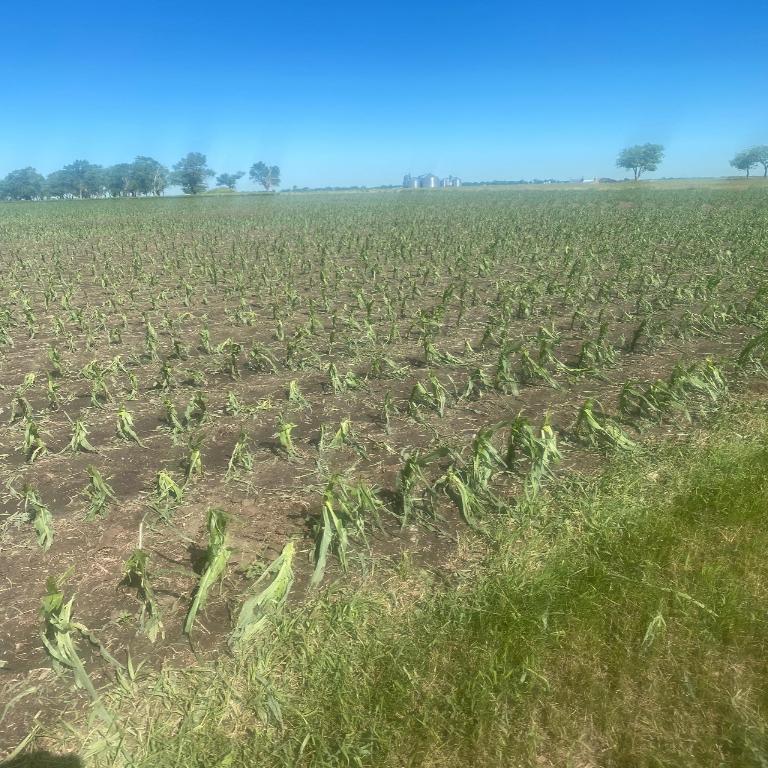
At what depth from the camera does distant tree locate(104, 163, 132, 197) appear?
120 meters

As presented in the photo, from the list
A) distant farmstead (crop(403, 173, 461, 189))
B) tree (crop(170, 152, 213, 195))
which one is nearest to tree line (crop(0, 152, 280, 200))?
tree (crop(170, 152, 213, 195))

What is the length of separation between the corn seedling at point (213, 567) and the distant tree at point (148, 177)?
442 ft

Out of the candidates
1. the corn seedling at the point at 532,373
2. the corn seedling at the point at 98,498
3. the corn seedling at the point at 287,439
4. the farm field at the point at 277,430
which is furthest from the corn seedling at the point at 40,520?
the corn seedling at the point at 532,373

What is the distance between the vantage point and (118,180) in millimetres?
122688

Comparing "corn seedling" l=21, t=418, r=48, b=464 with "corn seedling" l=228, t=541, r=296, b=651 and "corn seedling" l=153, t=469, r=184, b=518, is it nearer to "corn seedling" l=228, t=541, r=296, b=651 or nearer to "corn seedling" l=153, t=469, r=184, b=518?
"corn seedling" l=153, t=469, r=184, b=518

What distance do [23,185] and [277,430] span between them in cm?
15772

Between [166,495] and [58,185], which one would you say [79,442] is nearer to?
[166,495]

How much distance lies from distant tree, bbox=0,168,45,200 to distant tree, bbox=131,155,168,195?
28.1 m

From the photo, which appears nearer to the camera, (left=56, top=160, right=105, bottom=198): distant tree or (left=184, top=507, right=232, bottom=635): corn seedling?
(left=184, top=507, right=232, bottom=635): corn seedling

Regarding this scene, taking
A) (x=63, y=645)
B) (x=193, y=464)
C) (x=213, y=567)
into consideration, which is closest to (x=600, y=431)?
(x=213, y=567)

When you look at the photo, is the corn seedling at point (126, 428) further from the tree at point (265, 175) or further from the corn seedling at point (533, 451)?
the tree at point (265, 175)

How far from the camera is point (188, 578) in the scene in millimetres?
3357

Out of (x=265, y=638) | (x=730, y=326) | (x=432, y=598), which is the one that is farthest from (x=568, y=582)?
(x=730, y=326)

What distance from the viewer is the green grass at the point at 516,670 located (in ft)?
7.47
